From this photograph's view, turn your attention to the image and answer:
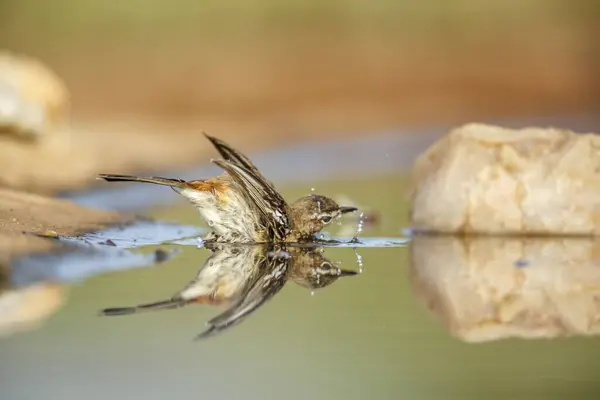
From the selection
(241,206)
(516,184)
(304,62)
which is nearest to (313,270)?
(241,206)

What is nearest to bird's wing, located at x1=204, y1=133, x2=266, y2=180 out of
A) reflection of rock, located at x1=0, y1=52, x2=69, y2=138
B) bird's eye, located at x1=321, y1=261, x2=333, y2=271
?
bird's eye, located at x1=321, y1=261, x2=333, y2=271

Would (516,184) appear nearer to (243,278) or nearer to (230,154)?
(230,154)

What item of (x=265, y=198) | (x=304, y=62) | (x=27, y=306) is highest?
(x=304, y=62)

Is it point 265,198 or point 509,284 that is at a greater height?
point 265,198

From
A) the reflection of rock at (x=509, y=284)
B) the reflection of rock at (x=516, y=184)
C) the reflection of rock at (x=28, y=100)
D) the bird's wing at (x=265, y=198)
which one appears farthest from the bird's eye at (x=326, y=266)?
the reflection of rock at (x=28, y=100)

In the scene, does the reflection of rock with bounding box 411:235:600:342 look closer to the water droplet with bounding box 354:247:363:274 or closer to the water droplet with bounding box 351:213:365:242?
the water droplet with bounding box 354:247:363:274

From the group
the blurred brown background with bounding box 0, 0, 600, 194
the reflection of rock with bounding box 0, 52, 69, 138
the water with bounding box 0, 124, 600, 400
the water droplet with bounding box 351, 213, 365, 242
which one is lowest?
the water with bounding box 0, 124, 600, 400
